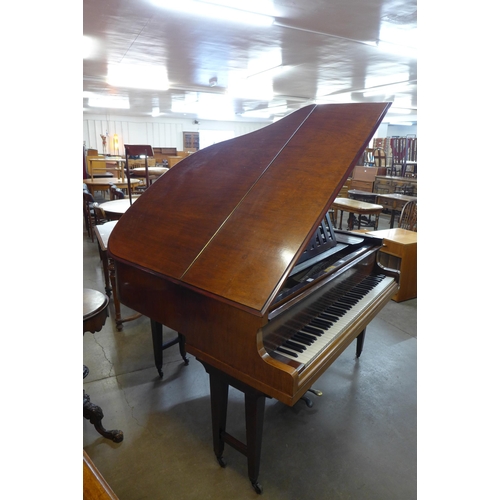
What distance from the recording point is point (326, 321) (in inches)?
63.7

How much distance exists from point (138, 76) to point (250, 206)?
6.69 metres

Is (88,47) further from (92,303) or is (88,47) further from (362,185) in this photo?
(362,185)

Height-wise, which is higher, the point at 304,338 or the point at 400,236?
the point at 400,236

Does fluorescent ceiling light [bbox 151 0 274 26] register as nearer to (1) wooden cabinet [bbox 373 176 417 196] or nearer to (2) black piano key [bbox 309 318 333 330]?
(2) black piano key [bbox 309 318 333 330]

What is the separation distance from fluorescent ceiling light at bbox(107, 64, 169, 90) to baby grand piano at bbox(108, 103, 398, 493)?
17.1ft

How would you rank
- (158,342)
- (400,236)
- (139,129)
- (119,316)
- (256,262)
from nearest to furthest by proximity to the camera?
(256,262) → (158,342) → (119,316) → (400,236) → (139,129)

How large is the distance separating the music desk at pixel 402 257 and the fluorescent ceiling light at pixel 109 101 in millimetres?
8793

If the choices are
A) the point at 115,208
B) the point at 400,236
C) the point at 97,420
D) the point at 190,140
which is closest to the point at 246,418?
the point at 97,420

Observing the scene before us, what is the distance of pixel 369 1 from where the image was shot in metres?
3.20

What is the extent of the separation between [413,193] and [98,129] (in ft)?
42.4

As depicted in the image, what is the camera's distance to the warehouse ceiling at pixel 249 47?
3.46 metres

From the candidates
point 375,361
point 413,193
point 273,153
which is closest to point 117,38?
point 273,153

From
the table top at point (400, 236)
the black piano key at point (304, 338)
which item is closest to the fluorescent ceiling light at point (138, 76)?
the table top at point (400, 236)

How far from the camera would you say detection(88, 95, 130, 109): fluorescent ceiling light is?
975 cm
